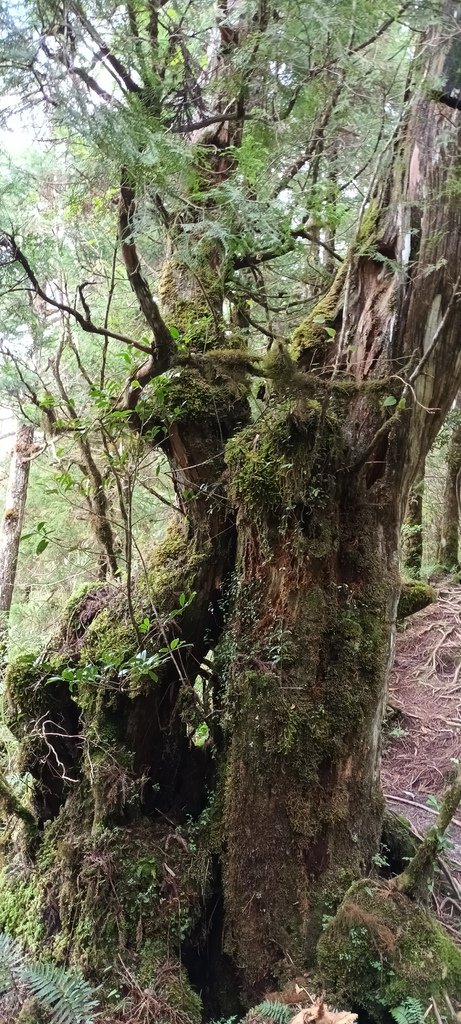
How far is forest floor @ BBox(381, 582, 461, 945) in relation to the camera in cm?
408

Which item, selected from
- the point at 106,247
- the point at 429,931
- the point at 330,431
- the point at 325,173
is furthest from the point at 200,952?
the point at 325,173

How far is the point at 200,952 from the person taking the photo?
3.26 m

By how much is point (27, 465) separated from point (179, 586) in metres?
5.81

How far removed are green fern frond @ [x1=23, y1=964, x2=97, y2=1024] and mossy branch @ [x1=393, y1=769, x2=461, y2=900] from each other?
1.63 m

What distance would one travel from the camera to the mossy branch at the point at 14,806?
3514 millimetres

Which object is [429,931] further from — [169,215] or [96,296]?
[96,296]

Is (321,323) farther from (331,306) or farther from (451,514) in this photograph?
(451,514)

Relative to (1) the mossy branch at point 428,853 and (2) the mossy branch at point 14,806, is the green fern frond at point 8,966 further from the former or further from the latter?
(1) the mossy branch at point 428,853

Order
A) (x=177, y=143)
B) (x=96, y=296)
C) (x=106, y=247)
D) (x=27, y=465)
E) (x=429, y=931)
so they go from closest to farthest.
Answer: (x=177, y=143)
(x=429, y=931)
(x=106, y=247)
(x=96, y=296)
(x=27, y=465)

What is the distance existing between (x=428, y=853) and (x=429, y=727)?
3398 mm

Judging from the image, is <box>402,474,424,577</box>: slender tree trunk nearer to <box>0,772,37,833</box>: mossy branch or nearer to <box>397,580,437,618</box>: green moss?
<box>397,580,437,618</box>: green moss

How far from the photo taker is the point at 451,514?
28.5 ft

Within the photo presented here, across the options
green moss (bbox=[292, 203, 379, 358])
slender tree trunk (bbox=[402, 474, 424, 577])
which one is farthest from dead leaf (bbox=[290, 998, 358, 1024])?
slender tree trunk (bbox=[402, 474, 424, 577])

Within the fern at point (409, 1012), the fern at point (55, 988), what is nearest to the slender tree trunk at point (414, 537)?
the fern at point (409, 1012)
